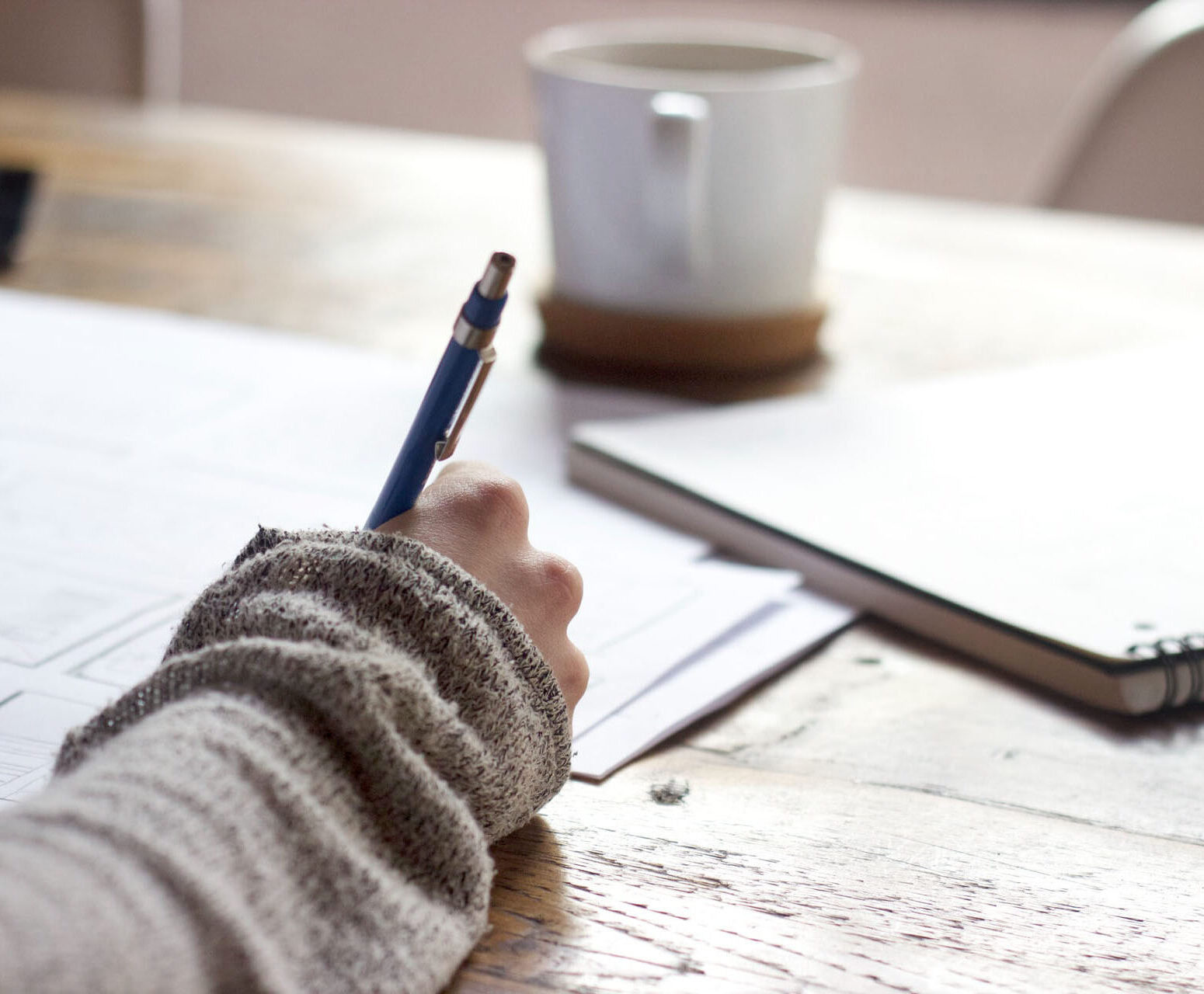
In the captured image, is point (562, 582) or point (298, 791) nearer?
point (298, 791)

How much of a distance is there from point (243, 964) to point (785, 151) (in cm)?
57

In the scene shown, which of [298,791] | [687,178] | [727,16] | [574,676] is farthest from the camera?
[727,16]

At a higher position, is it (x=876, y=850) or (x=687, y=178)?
(x=687, y=178)

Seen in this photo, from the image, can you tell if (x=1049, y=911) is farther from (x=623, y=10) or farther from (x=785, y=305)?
(x=623, y=10)

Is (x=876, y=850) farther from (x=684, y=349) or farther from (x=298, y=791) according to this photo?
(x=684, y=349)

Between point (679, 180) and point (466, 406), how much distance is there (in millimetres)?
358

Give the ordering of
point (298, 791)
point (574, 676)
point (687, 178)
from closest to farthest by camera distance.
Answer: point (298, 791) < point (574, 676) < point (687, 178)

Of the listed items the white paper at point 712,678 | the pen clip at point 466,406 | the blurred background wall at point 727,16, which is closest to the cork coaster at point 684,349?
the white paper at point 712,678

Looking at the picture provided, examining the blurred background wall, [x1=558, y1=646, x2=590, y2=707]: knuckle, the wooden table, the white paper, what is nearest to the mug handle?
the wooden table

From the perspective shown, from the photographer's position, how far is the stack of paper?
0.44 m

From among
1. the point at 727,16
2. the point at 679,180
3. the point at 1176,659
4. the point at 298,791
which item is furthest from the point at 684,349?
the point at 727,16

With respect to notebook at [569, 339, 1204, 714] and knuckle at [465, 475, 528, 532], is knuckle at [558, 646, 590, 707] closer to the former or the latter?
knuckle at [465, 475, 528, 532]

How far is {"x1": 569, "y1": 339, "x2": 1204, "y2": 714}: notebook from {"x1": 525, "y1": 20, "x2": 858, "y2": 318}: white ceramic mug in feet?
0.37

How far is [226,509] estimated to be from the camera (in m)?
0.56
